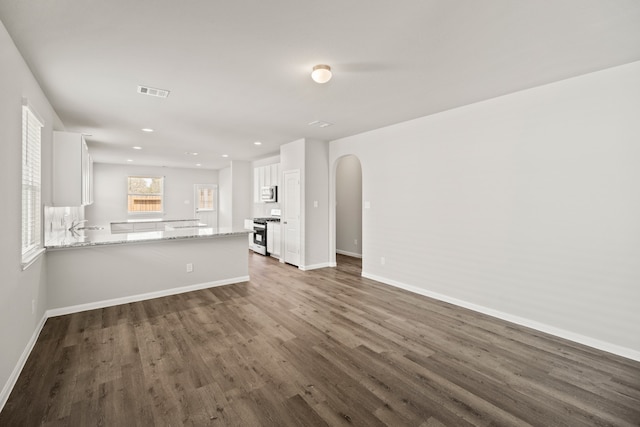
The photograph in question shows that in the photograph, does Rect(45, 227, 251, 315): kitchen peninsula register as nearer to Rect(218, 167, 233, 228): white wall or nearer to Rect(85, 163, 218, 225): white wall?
Rect(218, 167, 233, 228): white wall

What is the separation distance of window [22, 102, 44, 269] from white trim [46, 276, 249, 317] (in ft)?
2.92

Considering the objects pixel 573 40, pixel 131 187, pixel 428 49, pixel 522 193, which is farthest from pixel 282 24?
pixel 131 187

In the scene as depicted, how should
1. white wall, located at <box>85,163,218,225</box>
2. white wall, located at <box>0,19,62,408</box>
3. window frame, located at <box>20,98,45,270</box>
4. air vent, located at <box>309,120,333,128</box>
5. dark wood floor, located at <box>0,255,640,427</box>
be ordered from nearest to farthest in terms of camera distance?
dark wood floor, located at <box>0,255,640,427</box> < white wall, located at <box>0,19,62,408</box> < window frame, located at <box>20,98,45,270</box> < air vent, located at <box>309,120,333,128</box> < white wall, located at <box>85,163,218,225</box>

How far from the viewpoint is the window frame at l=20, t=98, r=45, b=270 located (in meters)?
2.52

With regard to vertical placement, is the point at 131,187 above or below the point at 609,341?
above

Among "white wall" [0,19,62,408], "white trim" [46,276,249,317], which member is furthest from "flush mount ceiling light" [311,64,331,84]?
"white trim" [46,276,249,317]

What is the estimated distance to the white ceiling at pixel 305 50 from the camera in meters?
1.90

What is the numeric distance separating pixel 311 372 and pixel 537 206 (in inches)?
114

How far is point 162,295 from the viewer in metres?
4.16

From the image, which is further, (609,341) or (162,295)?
(162,295)

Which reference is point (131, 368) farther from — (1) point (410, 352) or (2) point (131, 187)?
(2) point (131, 187)

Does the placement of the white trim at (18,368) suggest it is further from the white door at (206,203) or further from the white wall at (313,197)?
the white door at (206,203)

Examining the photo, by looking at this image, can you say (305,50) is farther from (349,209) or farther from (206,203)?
(206,203)

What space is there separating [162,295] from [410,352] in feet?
11.3
